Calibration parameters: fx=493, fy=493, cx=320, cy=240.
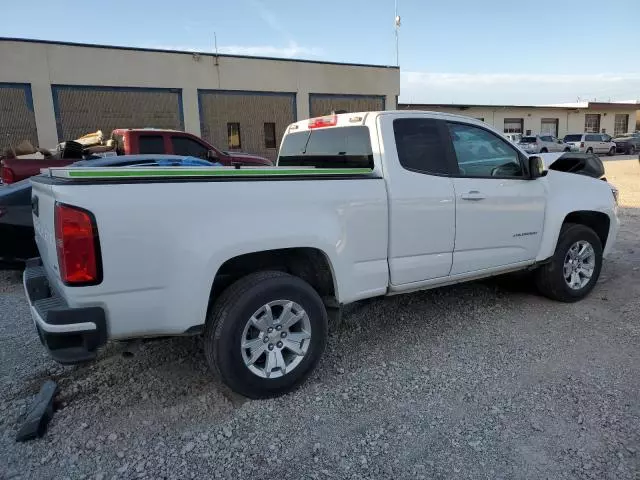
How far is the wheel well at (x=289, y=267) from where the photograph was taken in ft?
10.9

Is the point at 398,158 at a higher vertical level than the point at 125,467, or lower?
higher

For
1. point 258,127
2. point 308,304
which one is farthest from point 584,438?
point 258,127

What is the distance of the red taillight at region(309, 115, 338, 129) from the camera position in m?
4.37

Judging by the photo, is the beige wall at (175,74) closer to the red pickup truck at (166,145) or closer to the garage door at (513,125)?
the red pickup truck at (166,145)

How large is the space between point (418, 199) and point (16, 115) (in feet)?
57.3

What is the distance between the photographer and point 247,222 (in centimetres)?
304

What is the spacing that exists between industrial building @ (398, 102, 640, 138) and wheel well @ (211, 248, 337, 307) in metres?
32.9

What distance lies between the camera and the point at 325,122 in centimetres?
448

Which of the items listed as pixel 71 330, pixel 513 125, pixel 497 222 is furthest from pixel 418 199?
pixel 513 125

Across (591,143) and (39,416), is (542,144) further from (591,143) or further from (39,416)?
(39,416)

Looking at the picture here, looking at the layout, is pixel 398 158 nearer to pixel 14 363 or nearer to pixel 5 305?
pixel 14 363

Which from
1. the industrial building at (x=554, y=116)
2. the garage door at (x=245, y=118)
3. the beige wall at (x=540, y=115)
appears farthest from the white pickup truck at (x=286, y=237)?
the beige wall at (x=540, y=115)

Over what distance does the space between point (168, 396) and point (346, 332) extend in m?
1.68

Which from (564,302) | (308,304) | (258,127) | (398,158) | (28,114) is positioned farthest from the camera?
(258,127)
